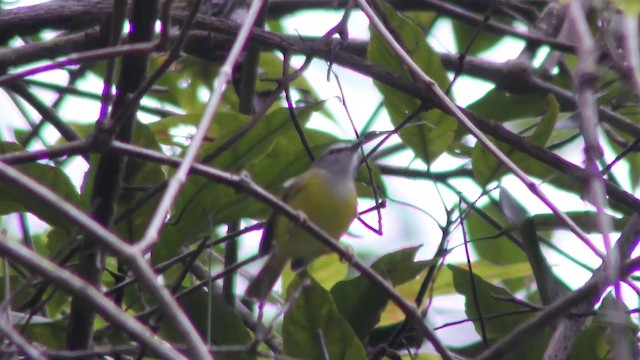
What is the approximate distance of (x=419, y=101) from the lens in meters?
2.70

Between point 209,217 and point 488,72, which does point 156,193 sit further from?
point 488,72

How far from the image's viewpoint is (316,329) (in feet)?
7.30

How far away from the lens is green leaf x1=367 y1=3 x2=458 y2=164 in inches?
103

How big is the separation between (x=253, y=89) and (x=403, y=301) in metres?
1.23

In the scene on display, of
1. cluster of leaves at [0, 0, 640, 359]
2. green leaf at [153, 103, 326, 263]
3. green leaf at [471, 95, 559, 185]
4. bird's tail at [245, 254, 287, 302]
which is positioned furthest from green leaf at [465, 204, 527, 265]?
green leaf at [153, 103, 326, 263]

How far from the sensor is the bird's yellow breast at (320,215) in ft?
10.1

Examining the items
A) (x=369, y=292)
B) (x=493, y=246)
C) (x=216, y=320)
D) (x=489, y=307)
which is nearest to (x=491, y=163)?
(x=489, y=307)

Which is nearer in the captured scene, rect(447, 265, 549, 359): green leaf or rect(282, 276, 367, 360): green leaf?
rect(282, 276, 367, 360): green leaf

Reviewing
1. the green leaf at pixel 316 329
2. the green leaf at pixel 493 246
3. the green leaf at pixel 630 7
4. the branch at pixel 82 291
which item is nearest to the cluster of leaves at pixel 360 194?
the green leaf at pixel 316 329

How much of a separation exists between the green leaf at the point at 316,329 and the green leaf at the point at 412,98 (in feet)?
2.30

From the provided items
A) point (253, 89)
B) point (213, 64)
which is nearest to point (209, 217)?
point (253, 89)

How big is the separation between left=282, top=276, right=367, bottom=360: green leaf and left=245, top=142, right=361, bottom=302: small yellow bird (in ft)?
1.99

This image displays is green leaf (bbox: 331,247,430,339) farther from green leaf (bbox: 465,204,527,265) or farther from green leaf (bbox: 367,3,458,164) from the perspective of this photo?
green leaf (bbox: 465,204,527,265)

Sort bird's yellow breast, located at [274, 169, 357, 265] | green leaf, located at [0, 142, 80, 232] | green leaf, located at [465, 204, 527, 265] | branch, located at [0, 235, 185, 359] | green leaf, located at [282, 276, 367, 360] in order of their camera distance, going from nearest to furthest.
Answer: branch, located at [0, 235, 185, 359], green leaf, located at [282, 276, 367, 360], green leaf, located at [0, 142, 80, 232], bird's yellow breast, located at [274, 169, 357, 265], green leaf, located at [465, 204, 527, 265]
